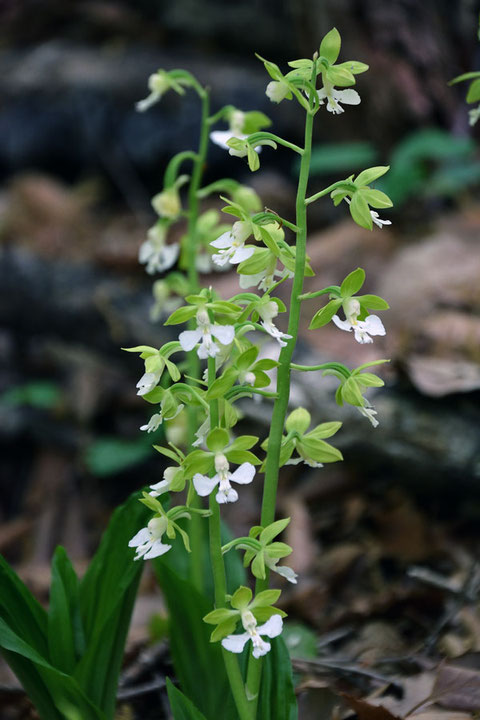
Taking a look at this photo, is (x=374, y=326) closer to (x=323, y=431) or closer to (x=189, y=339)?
(x=323, y=431)

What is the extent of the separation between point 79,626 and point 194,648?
285mm

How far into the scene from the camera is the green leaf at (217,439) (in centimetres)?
136

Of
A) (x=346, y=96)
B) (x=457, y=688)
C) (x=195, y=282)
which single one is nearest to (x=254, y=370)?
(x=346, y=96)

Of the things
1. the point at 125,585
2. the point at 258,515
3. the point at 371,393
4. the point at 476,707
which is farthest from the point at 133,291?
the point at 476,707

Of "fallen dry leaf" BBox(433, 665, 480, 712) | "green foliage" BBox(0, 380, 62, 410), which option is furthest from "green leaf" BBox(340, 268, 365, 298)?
"green foliage" BBox(0, 380, 62, 410)

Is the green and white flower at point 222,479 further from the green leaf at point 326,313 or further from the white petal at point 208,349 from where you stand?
the green leaf at point 326,313

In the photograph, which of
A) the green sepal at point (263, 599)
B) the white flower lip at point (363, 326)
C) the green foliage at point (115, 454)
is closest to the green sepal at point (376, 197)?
the white flower lip at point (363, 326)

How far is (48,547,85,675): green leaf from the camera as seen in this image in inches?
65.9

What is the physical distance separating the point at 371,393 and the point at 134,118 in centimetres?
343

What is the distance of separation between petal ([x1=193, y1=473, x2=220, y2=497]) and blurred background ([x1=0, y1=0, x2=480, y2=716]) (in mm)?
1294

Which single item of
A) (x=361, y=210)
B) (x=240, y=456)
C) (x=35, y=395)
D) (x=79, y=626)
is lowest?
(x=35, y=395)

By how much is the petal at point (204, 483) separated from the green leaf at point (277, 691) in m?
0.49

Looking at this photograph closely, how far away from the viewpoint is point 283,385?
4.79ft

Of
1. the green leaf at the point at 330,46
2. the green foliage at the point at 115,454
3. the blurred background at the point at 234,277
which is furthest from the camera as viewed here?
the green foliage at the point at 115,454
